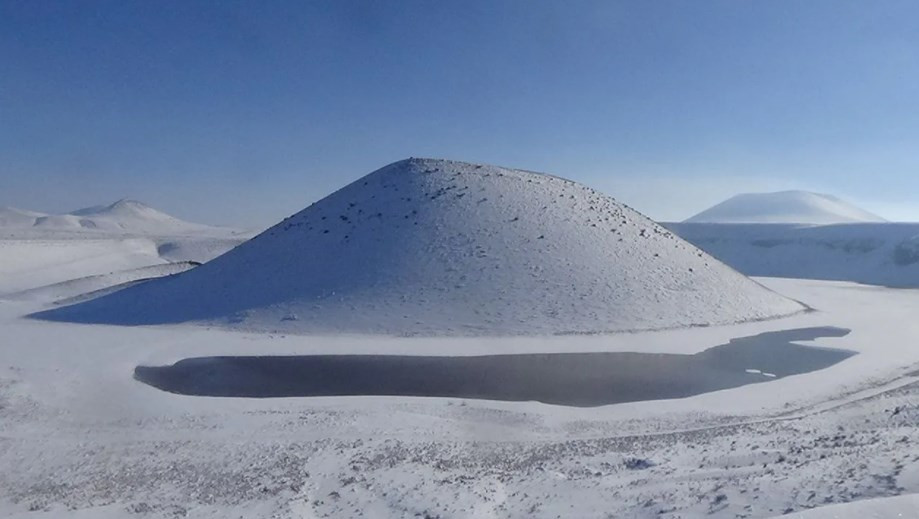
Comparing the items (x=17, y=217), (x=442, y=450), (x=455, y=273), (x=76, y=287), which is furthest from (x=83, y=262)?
(x=17, y=217)

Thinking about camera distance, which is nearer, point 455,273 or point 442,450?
point 442,450

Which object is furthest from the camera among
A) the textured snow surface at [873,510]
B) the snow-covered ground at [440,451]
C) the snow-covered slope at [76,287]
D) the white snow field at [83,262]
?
the white snow field at [83,262]

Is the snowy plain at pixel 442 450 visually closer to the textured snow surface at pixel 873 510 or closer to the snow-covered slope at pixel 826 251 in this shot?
the textured snow surface at pixel 873 510

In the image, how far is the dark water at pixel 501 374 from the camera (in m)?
17.9

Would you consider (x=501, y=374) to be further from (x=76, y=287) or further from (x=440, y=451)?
(x=76, y=287)

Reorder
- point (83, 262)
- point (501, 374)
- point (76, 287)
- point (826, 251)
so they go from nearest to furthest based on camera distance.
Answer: point (501, 374), point (76, 287), point (83, 262), point (826, 251)

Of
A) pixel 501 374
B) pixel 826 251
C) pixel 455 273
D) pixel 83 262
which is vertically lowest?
pixel 501 374

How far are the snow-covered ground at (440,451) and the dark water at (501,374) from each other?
85 cm

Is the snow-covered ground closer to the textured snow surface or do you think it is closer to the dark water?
the textured snow surface

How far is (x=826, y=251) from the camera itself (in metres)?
79.8

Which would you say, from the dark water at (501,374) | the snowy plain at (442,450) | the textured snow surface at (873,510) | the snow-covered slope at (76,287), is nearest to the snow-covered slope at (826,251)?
the dark water at (501,374)

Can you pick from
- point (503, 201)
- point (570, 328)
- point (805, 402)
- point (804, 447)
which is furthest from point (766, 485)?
point (503, 201)

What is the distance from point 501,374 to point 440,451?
7592mm

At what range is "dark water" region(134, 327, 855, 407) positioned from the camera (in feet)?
58.6
